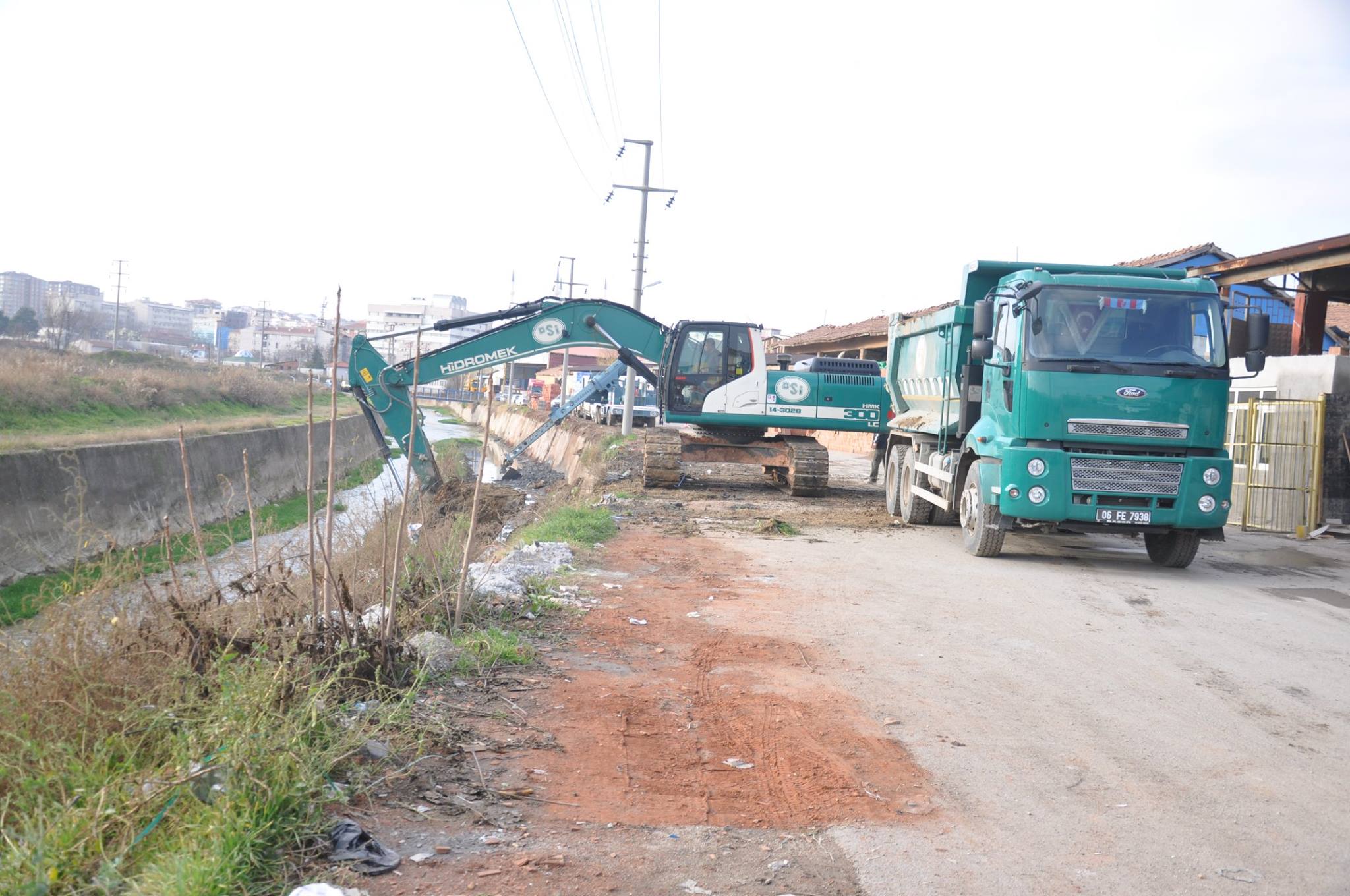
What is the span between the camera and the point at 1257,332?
34.7 ft

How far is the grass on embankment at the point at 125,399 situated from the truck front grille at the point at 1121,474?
17180mm

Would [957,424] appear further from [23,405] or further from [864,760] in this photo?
[23,405]

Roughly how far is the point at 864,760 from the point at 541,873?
1.95 metres

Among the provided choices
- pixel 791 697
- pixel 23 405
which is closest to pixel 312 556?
pixel 791 697

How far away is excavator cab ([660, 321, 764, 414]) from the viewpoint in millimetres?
18312


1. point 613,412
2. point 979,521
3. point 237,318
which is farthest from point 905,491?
point 237,318

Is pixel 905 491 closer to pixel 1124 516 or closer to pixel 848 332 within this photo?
pixel 1124 516

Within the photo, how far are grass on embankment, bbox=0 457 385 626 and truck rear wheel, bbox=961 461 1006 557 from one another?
21.7 feet

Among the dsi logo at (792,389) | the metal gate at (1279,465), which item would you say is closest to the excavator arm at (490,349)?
the dsi logo at (792,389)

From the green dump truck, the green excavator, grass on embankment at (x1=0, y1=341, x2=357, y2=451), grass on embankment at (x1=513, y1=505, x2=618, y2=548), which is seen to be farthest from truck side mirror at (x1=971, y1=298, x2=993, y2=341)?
grass on embankment at (x1=0, y1=341, x2=357, y2=451)

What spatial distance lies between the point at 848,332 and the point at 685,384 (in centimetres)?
1696

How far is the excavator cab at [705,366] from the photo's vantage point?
60.1 ft

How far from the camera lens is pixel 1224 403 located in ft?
34.9

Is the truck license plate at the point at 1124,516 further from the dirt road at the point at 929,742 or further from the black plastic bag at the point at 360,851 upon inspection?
the black plastic bag at the point at 360,851
